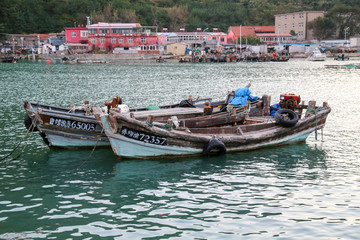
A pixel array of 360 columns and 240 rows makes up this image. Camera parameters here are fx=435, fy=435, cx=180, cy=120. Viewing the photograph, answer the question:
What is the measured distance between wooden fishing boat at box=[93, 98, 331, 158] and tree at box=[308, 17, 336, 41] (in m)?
129

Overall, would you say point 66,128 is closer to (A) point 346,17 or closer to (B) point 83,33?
(B) point 83,33

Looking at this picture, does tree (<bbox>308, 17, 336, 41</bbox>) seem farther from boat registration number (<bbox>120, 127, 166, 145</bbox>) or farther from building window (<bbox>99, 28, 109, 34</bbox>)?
boat registration number (<bbox>120, 127, 166, 145</bbox>)

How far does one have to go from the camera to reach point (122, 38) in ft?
363

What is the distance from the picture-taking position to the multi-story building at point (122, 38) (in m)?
110

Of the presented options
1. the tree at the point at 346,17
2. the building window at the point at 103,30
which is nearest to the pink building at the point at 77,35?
the building window at the point at 103,30

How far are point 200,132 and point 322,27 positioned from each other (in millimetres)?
134783

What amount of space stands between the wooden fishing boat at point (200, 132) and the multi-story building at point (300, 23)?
131634 millimetres

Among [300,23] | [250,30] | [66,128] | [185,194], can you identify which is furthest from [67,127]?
[300,23]

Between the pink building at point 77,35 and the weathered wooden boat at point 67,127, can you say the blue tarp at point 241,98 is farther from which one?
the pink building at point 77,35

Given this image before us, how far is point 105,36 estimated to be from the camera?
110625 mm

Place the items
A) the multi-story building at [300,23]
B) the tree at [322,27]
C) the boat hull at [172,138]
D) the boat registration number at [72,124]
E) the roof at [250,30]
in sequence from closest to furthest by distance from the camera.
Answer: the boat hull at [172,138] → the boat registration number at [72,124] → the tree at [322,27] → the multi-story building at [300,23] → the roof at [250,30]

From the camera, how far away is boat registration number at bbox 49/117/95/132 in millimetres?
17141

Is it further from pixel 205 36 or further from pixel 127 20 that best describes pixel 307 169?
pixel 127 20

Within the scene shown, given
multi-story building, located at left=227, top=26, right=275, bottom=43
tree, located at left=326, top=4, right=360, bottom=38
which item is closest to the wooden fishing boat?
multi-story building, located at left=227, top=26, right=275, bottom=43
